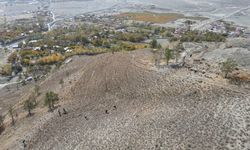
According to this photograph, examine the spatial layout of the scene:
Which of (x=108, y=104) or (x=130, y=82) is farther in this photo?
(x=130, y=82)

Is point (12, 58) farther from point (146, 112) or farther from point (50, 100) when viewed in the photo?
point (146, 112)

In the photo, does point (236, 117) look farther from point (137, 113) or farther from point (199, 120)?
point (137, 113)

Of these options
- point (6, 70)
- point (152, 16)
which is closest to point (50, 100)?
point (6, 70)

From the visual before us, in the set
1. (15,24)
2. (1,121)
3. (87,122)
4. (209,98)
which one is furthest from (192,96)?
(15,24)

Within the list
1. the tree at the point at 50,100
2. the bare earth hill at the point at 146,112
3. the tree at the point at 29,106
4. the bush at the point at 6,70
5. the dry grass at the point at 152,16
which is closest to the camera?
the bare earth hill at the point at 146,112

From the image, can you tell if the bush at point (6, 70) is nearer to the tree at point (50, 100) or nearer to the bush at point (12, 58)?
the bush at point (12, 58)

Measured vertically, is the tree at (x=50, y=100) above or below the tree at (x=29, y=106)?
above

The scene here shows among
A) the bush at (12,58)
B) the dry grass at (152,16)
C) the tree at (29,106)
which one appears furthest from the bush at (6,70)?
the dry grass at (152,16)
